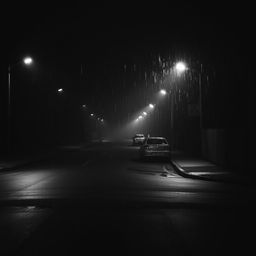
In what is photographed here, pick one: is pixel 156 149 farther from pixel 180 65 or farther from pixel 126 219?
pixel 126 219

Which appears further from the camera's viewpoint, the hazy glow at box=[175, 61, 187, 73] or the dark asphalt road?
the hazy glow at box=[175, 61, 187, 73]

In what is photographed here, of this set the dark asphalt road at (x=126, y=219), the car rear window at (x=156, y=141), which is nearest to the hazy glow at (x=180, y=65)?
the car rear window at (x=156, y=141)

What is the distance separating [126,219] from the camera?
10125mm

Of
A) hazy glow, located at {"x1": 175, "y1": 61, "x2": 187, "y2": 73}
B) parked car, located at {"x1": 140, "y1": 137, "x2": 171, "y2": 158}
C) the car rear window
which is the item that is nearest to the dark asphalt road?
parked car, located at {"x1": 140, "y1": 137, "x2": 171, "y2": 158}

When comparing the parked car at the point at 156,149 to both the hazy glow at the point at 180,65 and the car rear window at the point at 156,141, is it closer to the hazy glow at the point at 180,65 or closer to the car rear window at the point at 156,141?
the car rear window at the point at 156,141

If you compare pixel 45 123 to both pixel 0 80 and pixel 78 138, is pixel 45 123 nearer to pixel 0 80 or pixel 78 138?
pixel 0 80

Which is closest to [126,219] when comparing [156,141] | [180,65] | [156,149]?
[156,149]

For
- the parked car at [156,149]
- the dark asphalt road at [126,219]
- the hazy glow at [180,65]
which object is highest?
the hazy glow at [180,65]

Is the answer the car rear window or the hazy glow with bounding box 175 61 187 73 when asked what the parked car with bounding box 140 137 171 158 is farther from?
the hazy glow with bounding box 175 61 187 73

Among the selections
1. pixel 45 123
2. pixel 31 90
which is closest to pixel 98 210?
pixel 31 90

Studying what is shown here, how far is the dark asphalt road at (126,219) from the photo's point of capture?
7664 millimetres

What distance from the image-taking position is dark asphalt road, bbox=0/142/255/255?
7664 millimetres

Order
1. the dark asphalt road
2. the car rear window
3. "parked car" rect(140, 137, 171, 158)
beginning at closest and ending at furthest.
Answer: the dark asphalt road
"parked car" rect(140, 137, 171, 158)
the car rear window

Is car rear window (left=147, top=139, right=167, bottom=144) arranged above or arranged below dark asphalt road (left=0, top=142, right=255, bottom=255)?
above
